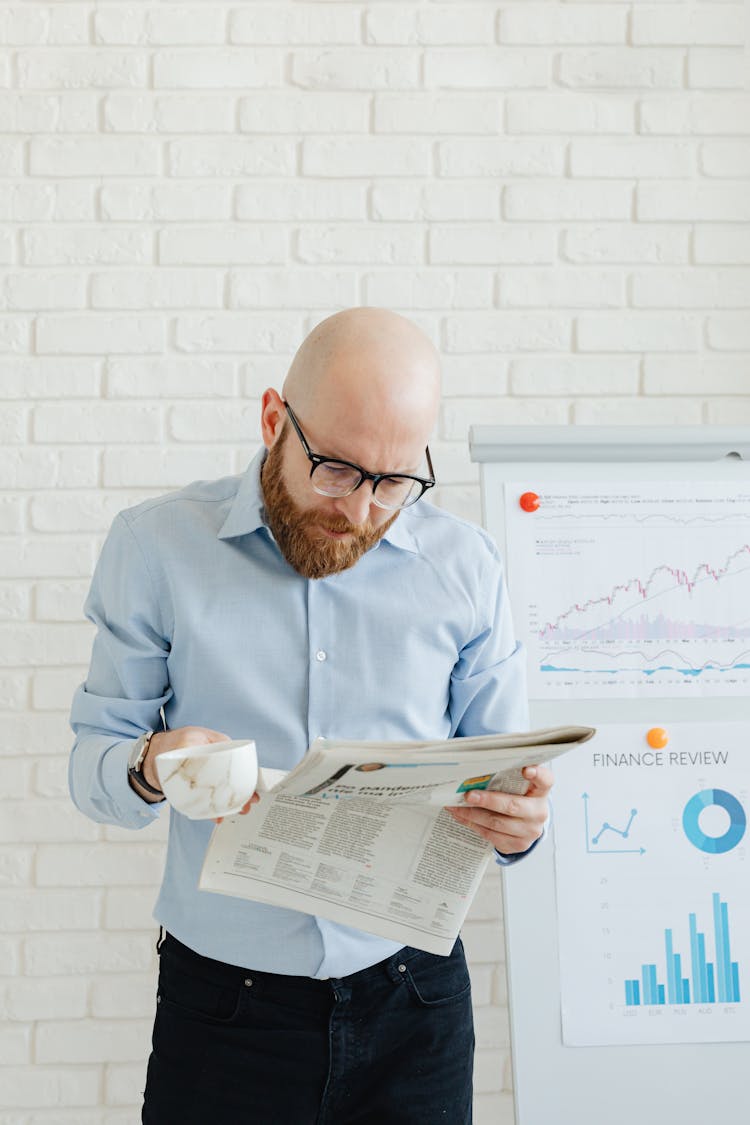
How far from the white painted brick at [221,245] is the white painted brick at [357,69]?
310 millimetres

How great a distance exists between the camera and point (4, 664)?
2.05m

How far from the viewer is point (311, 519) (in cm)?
130

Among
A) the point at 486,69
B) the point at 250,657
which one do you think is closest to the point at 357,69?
the point at 486,69

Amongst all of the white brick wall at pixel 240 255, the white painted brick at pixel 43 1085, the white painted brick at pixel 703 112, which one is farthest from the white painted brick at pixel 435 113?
the white painted brick at pixel 43 1085

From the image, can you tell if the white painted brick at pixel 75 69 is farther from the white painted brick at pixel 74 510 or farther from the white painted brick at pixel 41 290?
the white painted brick at pixel 74 510

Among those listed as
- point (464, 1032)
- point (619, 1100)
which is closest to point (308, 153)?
point (464, 1032)

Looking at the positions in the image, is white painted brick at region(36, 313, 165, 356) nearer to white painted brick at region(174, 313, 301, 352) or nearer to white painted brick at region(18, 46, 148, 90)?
A: white painted brick at region(174, 313, 301, 352)

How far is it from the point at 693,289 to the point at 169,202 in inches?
42.0

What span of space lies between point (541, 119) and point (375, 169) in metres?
0.35

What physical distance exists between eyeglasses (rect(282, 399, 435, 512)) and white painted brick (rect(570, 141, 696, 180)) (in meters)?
1.14

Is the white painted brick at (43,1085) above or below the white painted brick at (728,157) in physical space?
below

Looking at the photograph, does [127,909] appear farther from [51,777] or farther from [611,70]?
[611,70]

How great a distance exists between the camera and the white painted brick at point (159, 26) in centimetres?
207

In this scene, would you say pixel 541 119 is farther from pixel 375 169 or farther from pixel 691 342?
A: pixel 691 342
